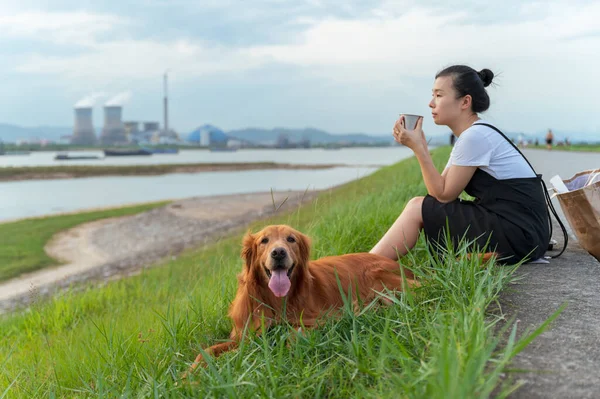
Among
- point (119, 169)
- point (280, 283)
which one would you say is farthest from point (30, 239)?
point (119, 169)

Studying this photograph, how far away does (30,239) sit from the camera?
1991cm

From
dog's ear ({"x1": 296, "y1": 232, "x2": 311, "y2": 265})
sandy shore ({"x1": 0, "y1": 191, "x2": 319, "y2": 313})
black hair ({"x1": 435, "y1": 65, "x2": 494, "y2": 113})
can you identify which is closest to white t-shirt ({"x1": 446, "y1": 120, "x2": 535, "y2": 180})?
black hair ({"x1": 435, "y1": 65, "x2": 494, "y2": 113})

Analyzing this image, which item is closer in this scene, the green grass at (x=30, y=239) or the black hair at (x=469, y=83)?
the black hair at (x=469, y=83)

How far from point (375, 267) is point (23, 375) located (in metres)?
2.86

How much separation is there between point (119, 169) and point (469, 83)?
6464cm

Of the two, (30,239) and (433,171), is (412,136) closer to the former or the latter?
(433,171)

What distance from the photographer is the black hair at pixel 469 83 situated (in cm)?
385

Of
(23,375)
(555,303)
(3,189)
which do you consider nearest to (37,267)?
(23,375)

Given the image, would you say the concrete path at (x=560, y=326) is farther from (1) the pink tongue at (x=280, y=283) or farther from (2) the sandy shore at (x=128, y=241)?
(2) the sandy shore at (x=128, y=241)

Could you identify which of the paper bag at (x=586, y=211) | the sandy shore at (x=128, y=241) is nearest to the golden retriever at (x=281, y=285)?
the paper bag at (x=586, y=211)

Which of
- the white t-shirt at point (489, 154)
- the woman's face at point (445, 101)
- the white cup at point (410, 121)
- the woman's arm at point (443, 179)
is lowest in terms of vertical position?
the woman's arm at point (443, 179)

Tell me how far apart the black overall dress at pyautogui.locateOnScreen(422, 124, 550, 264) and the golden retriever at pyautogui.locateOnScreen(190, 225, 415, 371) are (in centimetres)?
59

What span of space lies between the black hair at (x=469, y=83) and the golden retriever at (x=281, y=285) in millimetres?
1428

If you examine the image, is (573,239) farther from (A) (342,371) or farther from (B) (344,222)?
(A) (342,371)
